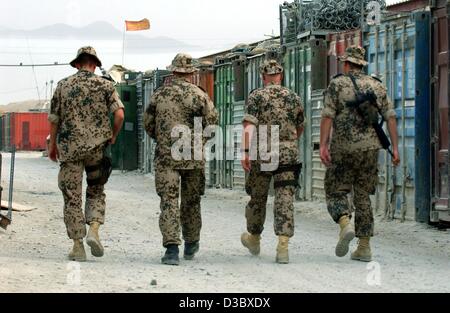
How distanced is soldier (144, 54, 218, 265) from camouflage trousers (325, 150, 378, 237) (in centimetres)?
117

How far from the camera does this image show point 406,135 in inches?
523

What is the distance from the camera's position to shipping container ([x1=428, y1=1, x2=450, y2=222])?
11977 millimetres

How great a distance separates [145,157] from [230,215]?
1264cm

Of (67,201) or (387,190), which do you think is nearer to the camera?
(67,201)

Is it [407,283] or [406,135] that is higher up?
[406,135]

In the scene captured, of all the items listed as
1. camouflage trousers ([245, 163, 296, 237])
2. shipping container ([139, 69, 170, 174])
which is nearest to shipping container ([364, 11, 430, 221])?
camouflage trousers ([245, 163, 296, 237])

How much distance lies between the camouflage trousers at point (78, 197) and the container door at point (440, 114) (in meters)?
4.25

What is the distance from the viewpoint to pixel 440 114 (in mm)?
12219

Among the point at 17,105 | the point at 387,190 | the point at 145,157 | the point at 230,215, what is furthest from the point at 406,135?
the point at 17,105

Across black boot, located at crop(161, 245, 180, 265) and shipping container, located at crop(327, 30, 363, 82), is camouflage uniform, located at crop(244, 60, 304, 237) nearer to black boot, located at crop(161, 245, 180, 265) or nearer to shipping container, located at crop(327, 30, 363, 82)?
black boot, located at crop(161, 245, 180, 265)

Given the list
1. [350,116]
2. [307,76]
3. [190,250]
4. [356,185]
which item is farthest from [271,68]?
[307,76]
